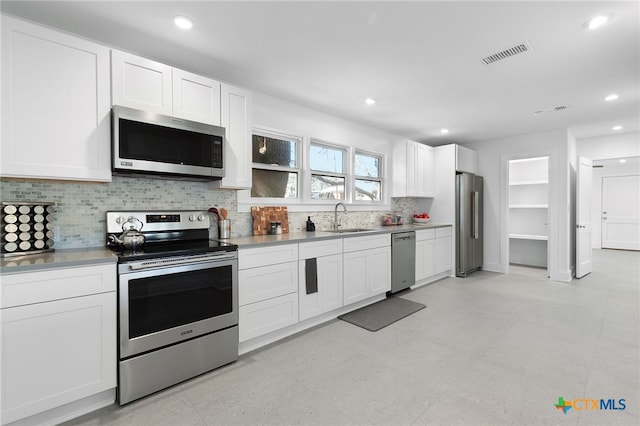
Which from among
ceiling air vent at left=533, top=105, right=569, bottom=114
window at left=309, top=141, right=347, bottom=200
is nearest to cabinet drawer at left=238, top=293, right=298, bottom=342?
window at left=309, top=141, right=347, bottom=200

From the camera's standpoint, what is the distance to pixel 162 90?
2320 millimetres

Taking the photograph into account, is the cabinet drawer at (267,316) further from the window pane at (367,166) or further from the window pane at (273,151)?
the window pane at (367,166)

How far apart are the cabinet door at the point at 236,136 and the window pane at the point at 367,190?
226cm

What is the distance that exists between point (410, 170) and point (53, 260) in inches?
187

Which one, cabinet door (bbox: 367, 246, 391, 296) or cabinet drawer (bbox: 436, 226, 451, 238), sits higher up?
cabinet drawer (bbox: 436, 226, 451, 238)

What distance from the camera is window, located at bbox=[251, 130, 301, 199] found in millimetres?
3426

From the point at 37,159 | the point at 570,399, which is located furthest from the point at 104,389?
the point at 570,399

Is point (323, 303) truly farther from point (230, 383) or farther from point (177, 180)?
point (177, 180)

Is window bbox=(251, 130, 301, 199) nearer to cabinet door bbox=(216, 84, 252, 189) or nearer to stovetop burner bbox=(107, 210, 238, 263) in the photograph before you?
cabinet door bbox=(216, 84, 252, 189)

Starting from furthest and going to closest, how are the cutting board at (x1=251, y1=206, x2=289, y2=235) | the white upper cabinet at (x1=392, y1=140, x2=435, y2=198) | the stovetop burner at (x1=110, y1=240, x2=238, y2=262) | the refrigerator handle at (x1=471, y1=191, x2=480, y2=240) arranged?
the refrigerator handle at (x1=471, y1=191, x2=480, y2=240) < the white upper cabinet at (x1=392, y1=140, x2=435, y2=198) < the cutting board at (x1=251, y1=206, x2=289, y2=235) < the stovetop burner at (x1=110, y1=240, x2=238, y2=262)

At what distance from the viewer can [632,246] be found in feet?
26.4

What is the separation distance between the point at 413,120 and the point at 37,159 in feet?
14.1

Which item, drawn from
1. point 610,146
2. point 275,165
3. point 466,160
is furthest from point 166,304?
point 610,146

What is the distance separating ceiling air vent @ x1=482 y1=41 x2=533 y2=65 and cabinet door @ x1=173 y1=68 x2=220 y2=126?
2452 mm
